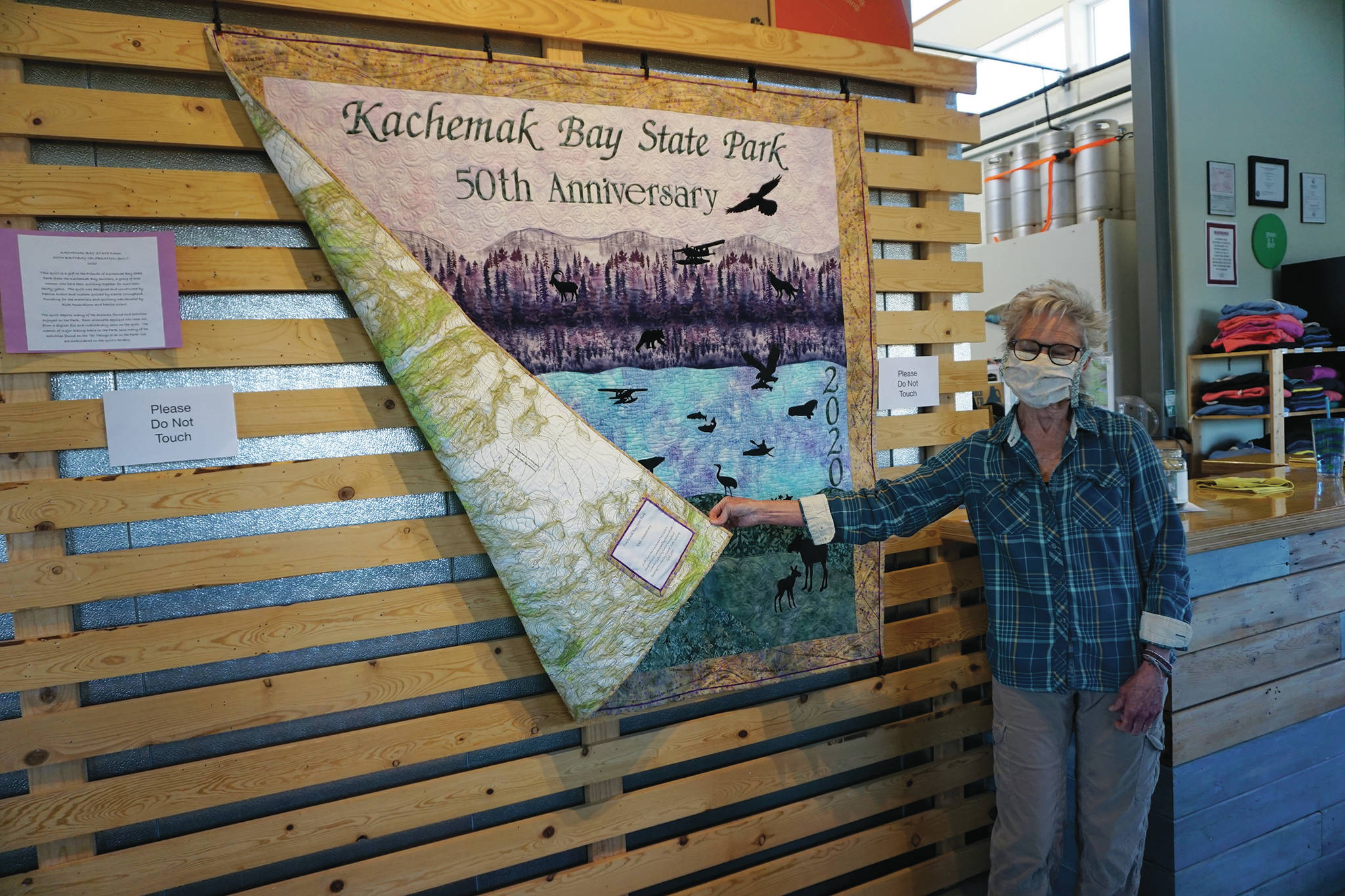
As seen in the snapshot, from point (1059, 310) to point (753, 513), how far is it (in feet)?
2.79

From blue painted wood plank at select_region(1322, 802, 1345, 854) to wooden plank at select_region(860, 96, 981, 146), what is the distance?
7.00 ft

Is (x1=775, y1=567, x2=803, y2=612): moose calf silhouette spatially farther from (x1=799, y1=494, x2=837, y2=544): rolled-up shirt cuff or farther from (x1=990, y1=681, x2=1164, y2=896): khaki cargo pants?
(x1=990, y1=681, x2=1164, y2=896): khaki cargo pants

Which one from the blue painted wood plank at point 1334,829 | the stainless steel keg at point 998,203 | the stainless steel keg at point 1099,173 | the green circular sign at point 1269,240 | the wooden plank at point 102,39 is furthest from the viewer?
the stainless steel keg at point 998,203

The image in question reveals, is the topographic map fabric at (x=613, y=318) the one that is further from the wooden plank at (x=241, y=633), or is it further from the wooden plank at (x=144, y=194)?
the wooden plank at (x=241, y=633)

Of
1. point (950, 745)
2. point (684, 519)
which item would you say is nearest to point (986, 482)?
point (684, 519)

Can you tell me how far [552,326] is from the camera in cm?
188

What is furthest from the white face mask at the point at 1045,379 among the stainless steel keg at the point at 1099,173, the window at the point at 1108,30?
the window at the point at 1108,30

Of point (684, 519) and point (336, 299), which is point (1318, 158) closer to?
point (684, 519)

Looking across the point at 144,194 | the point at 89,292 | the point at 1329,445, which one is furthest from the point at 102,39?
the point at 1329,445

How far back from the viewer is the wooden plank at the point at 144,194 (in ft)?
5.16

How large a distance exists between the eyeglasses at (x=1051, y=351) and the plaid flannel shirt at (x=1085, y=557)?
0.45 feet

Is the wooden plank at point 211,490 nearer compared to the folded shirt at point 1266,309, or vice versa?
the wooden plank at point 211,490

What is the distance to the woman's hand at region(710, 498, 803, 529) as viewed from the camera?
6.31 ft

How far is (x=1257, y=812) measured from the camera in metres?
2.25
